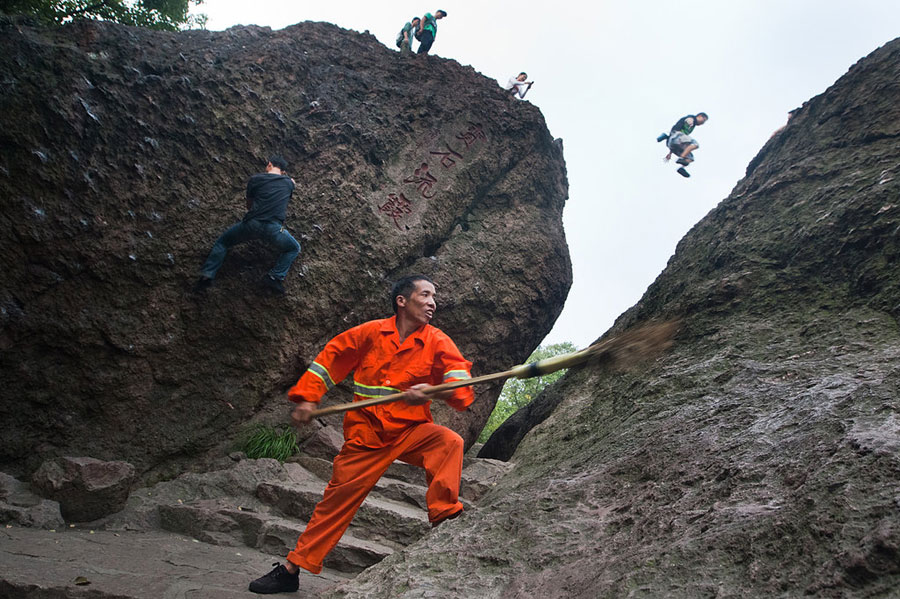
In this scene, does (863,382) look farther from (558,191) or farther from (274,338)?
(558,191)

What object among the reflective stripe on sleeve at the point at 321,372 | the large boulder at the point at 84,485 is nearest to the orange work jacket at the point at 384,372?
the reflective stripe on sleeve at the point at 321,372

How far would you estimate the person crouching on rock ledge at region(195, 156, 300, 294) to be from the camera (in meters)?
5.62

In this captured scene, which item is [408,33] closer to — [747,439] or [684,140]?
[684,140]

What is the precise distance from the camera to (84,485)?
13.5ft

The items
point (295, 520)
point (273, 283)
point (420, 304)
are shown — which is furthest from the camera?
point (273, 283)

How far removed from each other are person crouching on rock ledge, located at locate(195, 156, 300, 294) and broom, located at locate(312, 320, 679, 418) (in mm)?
3034

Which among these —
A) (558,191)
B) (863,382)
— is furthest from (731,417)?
(558,191)

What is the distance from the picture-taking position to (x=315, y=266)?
632cm

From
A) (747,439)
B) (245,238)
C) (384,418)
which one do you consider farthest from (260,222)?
(747,439)

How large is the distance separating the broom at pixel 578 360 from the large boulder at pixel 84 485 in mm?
2196

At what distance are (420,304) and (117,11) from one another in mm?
9772

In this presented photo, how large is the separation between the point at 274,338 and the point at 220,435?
1.07 metres

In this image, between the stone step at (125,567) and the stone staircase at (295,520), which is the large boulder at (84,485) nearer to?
the stone step at (125,567)

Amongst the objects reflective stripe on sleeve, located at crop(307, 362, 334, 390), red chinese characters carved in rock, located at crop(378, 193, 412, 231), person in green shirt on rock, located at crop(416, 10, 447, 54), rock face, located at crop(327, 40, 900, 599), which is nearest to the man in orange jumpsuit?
reflective stripe on sleeve, located at crop(307, 362, 334, 390)
